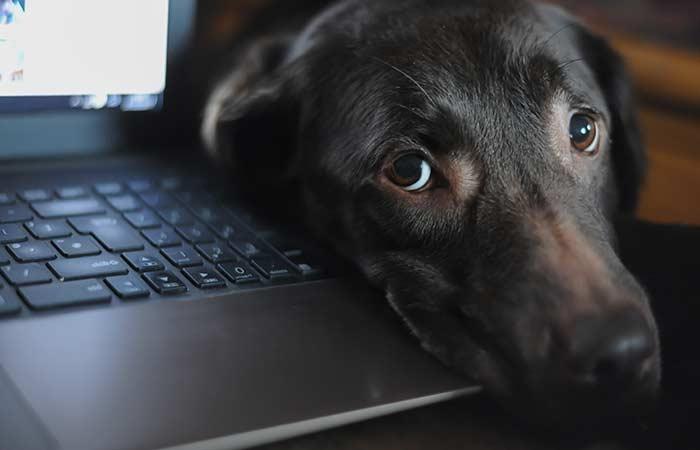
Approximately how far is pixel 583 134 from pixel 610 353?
40 centimetres

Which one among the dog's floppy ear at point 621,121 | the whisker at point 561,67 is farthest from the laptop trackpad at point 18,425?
the dog's floppy ear at point 621,121

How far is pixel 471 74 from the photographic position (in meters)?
0.98

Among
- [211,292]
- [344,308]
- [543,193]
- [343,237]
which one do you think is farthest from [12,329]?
[543,193]

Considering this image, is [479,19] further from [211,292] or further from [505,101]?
[211,292]

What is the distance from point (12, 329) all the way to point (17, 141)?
47 cm

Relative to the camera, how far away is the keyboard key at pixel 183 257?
920mm

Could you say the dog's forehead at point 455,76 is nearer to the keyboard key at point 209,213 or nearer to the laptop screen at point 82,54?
the keyboard key at point 209,213

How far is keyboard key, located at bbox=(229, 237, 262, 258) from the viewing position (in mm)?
977

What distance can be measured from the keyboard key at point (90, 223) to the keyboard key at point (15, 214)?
0.16 ft

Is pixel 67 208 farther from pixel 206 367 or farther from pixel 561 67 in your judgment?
pixel 561 67

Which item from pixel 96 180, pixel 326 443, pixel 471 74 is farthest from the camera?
pixel 96 180

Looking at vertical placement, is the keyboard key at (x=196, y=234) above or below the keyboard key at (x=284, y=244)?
above

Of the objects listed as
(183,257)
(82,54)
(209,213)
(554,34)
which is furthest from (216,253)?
(554,34)

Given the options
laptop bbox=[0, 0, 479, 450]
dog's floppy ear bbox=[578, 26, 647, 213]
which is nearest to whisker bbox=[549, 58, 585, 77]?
dog's floppy ear bbox=[578, 26, 647, 213]
